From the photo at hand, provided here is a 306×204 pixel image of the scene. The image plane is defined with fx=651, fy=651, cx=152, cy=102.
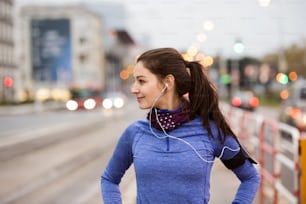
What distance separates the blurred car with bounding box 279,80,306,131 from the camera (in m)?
12.7

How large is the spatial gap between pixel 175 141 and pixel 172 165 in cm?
9

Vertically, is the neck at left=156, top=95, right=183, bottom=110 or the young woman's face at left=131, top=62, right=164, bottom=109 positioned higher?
the young woman's face at left=131, top=62, right=164, bottom=109

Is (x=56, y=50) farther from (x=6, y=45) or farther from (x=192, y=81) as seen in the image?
(x=192, y=81)

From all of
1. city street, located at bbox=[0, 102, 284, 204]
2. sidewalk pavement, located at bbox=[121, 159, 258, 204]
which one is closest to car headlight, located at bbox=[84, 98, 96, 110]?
city street, located at bbox=[0, 102, 284, 204]

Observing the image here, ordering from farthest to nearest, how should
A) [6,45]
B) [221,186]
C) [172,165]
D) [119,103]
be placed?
[119,103]
[6,45]
[221,186]
[172,165]

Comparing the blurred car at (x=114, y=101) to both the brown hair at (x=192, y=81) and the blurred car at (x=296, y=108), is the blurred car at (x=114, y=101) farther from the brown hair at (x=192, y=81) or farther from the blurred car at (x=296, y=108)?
the brown hair at (x=192, y=81)

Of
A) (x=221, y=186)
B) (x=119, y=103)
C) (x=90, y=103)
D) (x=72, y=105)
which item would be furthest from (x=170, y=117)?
(x=119, y=103)

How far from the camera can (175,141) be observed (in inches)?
78.7

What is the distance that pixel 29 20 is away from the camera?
3381 centimetres

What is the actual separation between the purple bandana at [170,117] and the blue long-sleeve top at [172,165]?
0.6 inches

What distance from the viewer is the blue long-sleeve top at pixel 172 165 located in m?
1.94

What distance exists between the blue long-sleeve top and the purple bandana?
2 cm

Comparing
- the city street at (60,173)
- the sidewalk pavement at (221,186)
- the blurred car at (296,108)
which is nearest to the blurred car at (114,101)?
the city street at (60,173)

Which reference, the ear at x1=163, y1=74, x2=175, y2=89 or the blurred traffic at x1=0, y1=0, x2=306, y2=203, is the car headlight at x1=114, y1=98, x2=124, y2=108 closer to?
the blurred traffic at x1=0, y1=0, x2=306, y2=203
